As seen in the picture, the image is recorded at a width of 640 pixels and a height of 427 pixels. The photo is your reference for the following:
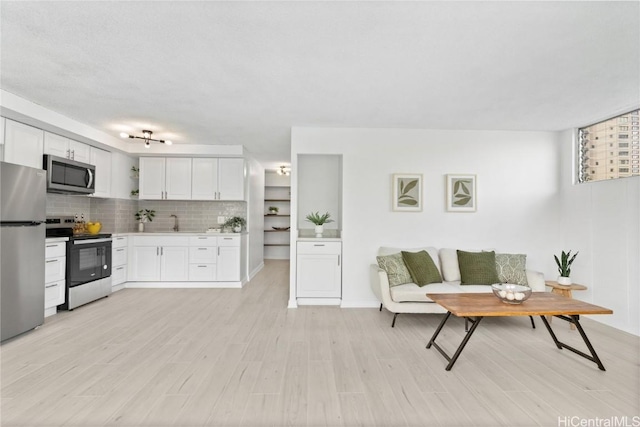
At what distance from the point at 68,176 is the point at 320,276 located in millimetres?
3764

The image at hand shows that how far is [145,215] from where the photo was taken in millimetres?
6105

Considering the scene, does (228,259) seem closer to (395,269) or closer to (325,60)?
(395,269)

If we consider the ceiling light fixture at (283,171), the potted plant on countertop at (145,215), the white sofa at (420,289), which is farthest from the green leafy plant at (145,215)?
the white sofa at (420,289)

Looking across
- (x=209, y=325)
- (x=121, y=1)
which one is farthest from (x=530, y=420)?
(x=121, y=1)

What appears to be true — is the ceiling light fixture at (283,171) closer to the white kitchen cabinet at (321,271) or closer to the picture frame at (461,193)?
the white kitchen cabinet at (321,271)

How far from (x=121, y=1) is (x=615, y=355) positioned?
4.86m

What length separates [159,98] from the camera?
3473 millimetres

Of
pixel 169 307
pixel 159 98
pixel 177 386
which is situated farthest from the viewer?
pixel 169 307

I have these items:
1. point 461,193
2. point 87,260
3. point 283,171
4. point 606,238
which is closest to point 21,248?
point 87,260

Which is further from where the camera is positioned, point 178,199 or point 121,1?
point 178,199

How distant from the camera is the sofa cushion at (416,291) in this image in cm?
367

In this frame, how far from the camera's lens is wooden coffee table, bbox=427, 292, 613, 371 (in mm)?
2604

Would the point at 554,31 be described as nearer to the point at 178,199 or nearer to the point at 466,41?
the point at 466,41

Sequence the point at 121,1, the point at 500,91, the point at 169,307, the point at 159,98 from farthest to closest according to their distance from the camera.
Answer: the point at 169,307 → the point at 159,98 → the point at 500,91 → the point at 121,1
